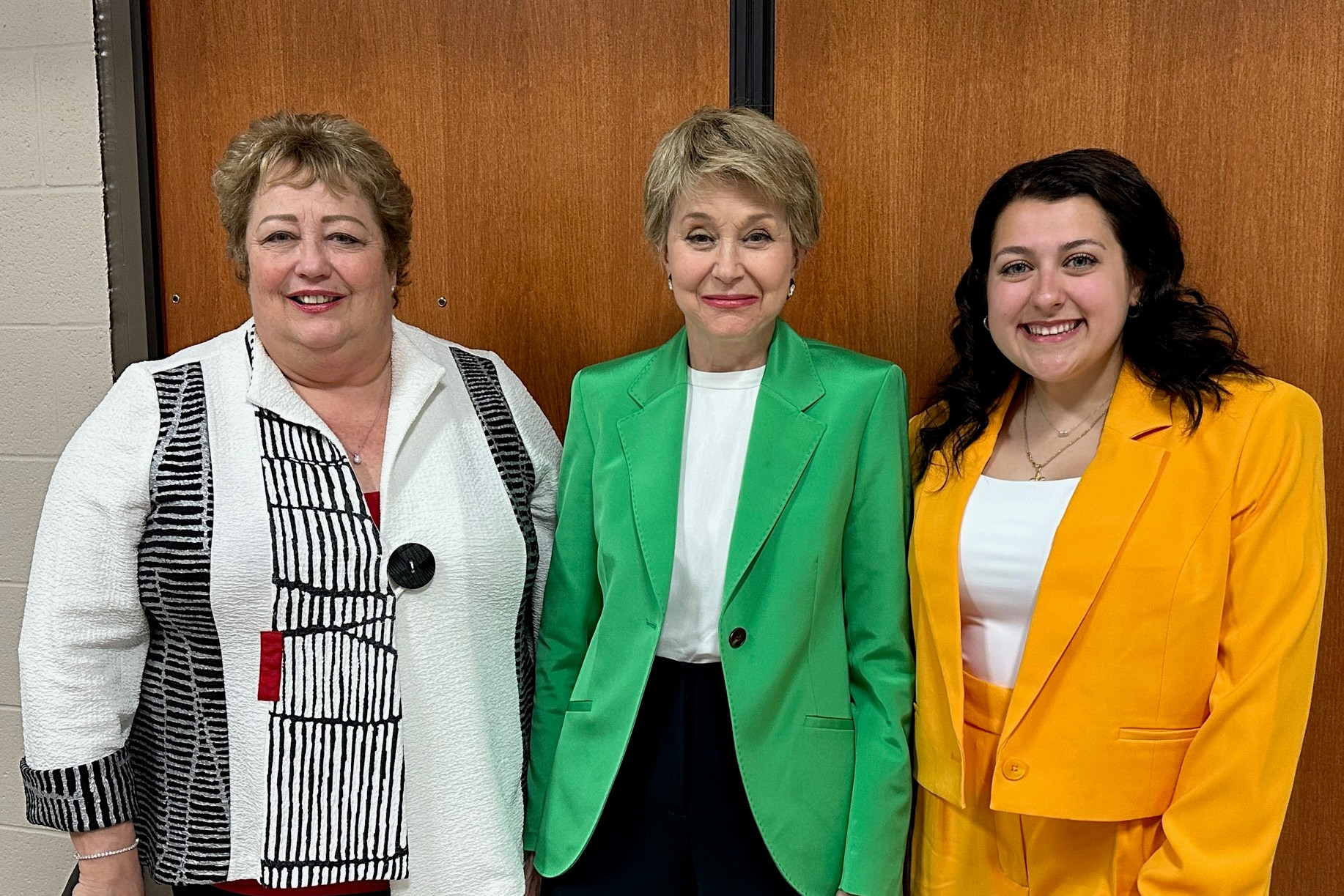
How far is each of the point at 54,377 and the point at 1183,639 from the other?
2.07m

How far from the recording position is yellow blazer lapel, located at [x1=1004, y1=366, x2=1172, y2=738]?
1.35 metres

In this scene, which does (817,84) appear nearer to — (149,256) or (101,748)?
(149,256)

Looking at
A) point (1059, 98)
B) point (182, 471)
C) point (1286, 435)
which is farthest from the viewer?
point (1059, 98)

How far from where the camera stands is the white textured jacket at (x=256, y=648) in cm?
140

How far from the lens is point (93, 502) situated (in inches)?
54.6

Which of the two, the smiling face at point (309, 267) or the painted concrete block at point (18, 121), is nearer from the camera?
the smiling face at point (309, 267)

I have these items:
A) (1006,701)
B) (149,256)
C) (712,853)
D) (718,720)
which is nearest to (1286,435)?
(1006,701)

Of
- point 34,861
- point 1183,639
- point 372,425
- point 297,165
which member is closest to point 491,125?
point 297,165

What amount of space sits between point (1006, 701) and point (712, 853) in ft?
1.48

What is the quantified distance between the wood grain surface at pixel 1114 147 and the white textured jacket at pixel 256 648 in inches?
34.7

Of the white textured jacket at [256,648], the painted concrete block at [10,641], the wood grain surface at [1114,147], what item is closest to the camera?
the white textured jacket at [256,648]

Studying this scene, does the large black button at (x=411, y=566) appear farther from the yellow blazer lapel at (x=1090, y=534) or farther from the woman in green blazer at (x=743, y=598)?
the yellow blazer lapel at (x=1090, y=534)

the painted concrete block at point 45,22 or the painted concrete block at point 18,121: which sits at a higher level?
the painted concrete block at point 45,22

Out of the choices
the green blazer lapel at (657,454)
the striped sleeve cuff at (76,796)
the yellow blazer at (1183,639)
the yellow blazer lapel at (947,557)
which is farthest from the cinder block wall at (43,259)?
the yellow blazer at (1183,639)
